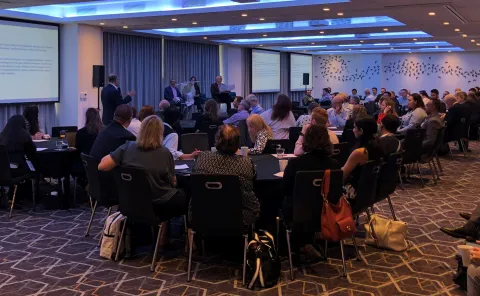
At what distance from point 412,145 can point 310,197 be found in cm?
420

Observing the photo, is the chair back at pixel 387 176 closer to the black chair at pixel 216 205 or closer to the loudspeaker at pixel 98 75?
the black chair at pixel 216 205

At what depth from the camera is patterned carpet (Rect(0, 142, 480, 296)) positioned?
411 cm

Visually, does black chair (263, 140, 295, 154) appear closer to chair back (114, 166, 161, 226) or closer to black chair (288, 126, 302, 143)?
black chair (288, 126, 302, 143)

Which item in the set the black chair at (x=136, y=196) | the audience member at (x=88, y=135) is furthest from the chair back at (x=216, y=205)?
the audience member at (x=88, y=135)

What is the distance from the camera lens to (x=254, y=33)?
47.2 feet

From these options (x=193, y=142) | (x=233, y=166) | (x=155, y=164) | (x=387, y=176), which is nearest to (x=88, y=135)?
(x=193, y=142)

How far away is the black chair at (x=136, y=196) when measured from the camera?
4227 mm

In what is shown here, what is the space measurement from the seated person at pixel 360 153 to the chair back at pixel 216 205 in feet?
4.08

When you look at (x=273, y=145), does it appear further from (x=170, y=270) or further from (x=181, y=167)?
(x=170, y=270)

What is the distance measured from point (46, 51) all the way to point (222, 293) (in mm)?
9054

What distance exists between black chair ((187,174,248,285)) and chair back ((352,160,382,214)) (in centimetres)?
118

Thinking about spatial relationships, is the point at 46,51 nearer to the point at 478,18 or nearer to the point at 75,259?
the point at 75,259

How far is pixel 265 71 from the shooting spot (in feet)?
69.6

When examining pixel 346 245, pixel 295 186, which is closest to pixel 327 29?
pixel 346 245
